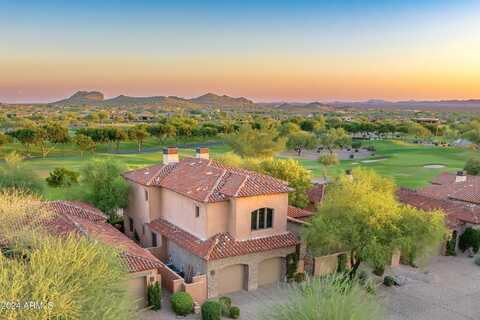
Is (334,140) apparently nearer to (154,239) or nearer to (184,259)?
(154,239)

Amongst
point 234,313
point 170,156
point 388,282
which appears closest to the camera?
point 234,313

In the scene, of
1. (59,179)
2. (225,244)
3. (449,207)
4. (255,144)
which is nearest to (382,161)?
(255,144)

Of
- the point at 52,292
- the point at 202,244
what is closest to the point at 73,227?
the point at 202,244

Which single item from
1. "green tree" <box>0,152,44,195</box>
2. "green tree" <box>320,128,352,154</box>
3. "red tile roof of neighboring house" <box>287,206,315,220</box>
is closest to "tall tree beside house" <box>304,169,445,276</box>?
"red tile roof of neighboring house" <box>287,206,315,220</box>

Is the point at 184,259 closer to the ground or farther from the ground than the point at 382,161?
farther from the ground

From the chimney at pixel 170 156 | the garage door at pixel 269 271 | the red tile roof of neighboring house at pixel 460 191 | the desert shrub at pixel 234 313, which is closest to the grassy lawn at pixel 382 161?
the red tile roof of neighboring house at pixel 460 191

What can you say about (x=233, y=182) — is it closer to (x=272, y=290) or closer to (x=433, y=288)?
(x=272, y=290)
